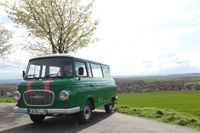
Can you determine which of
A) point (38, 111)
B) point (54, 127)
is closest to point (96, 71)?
point (54, 127)

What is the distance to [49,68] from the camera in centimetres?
1208

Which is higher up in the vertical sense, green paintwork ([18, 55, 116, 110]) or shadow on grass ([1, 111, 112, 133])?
green paintwork ([18, 55, 116, 110])

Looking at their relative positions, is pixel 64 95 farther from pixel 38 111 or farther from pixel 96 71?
pixel 96 71

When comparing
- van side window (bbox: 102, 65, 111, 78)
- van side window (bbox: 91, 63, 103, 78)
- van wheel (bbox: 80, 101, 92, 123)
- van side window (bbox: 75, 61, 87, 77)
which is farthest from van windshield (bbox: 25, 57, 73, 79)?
van side window (bbox: 102, 65, 111, 78)

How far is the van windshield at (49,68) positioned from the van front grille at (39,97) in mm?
925

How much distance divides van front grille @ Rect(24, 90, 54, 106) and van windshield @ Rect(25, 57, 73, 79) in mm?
925

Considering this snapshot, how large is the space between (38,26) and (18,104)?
13437 millimetres

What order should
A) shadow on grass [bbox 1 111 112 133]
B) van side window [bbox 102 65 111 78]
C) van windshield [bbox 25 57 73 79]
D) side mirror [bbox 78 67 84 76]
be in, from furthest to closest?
van side window [bbox 102 65 111 78] → side mirror [bbox 78 67 84 76] → van windshield [bbox 25 57 73 79] → shadow on grass [bbox 1 111 112 133]

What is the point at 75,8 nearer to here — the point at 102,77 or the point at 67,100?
the point at 102,77

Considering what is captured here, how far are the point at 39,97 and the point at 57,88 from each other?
767mm

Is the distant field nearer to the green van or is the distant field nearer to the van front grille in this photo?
the green van

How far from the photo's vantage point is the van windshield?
38.5 feet

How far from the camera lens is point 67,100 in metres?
11.0

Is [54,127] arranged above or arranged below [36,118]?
below
